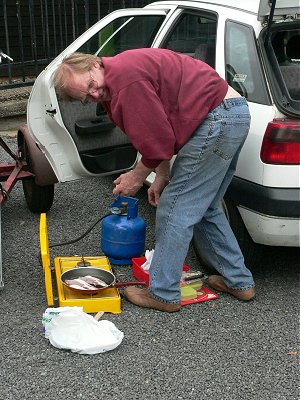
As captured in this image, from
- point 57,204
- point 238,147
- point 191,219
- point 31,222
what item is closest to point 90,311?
point 191,219

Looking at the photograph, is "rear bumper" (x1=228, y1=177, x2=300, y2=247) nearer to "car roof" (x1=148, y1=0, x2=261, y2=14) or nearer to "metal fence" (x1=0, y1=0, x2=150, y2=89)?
"car roof" (x1=148, y1=0, x2=261, y2=14)

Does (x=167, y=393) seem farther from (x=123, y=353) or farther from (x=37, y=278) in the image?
(x=37, y=278)

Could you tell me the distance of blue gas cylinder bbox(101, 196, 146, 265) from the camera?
13.9 ft

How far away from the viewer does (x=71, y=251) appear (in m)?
4.51

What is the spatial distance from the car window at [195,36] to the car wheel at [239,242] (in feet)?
3.33

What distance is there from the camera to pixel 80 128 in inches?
182

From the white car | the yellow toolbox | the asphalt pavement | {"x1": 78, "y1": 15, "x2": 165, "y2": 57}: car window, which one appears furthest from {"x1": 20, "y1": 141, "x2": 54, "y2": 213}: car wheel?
the yellow toolbox

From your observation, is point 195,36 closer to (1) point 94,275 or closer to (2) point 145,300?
(1) point 94,275

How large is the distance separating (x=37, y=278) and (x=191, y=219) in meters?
1.20

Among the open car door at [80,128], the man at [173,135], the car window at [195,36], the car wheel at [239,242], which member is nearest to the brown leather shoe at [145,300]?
the man at [173,135]

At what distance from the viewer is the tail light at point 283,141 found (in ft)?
11.3

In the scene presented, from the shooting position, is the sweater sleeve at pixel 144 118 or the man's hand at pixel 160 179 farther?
the man's hand at pixel 160 179

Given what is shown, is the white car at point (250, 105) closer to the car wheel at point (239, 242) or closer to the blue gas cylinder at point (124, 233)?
the car wheel at point (239, 242)

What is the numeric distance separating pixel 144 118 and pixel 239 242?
1199 millimetres
